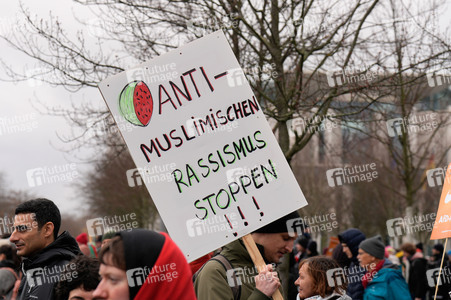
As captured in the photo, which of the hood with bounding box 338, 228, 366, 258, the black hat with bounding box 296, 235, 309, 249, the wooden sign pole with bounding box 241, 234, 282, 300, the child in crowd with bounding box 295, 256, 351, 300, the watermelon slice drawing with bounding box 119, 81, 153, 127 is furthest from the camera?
the black hat with bounding box 296, 235, 309, 249

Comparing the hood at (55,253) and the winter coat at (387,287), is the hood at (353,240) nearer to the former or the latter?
the winter coat at (387,287)

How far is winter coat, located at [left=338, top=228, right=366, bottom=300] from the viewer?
24.9 feet

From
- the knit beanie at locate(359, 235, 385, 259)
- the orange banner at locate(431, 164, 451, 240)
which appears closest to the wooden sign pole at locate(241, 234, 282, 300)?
the orange banner at locate(431, 164, 451, 240)

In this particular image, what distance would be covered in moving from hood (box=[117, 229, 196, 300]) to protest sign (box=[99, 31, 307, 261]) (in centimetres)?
151

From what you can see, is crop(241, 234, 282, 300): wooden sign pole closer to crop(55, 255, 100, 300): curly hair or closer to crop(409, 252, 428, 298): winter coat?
crop(55, 255, 100, 300): curly hair

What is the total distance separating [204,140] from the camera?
4.50m

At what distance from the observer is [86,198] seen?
4169 centimetres

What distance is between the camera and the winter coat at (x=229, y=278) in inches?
156

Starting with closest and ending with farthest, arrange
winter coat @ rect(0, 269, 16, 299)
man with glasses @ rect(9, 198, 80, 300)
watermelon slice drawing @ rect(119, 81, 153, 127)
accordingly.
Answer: watermelon slice drawing @ rect(119, 81, 153, 127) < man with glasses @ rect(9, 198, 80, 300) < winter coat @ rect(0, 269, 16, 299)

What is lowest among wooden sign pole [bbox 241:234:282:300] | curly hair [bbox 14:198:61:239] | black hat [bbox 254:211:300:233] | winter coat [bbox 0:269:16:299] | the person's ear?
winter coat [bbox 0:269:16:299]

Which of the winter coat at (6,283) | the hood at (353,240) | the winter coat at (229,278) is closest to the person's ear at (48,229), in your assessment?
the winter coat at (229,278)

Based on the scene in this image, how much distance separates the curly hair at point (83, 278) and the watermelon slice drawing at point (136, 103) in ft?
3.18

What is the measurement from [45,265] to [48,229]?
14.2 inches

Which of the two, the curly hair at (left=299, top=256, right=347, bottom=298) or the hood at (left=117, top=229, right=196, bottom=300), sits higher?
the hood at (left=117, top=229, right=196, bottom=300)
